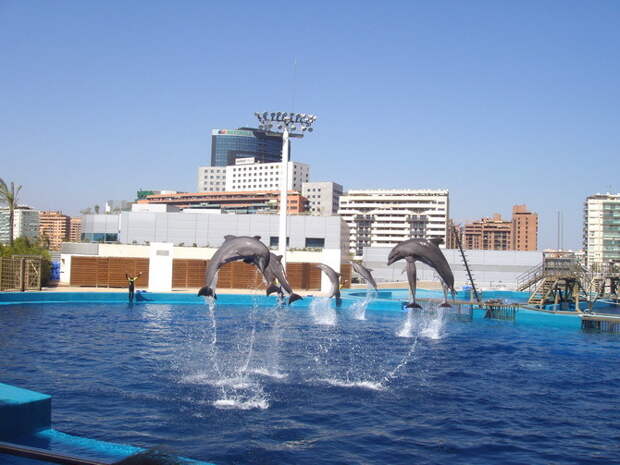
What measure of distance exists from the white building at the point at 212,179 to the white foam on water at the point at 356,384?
173 meters

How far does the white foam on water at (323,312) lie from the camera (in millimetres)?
26625

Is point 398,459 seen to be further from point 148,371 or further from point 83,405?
point 148,371

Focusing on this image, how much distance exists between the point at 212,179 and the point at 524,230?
97.6m

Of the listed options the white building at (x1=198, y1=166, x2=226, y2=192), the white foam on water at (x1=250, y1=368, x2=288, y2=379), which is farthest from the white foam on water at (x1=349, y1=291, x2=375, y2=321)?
the white building at (x1=198, y1=166, x2=226, y2=192)

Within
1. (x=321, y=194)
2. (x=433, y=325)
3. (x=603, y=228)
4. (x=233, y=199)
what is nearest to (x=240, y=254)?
(x=433, y=325)

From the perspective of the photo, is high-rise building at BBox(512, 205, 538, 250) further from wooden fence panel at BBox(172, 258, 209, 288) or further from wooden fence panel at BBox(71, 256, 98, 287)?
wooden fence panel at BBox(71, 256, 98, 287)

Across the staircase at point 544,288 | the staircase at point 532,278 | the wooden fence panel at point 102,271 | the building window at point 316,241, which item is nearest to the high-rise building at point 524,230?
the staircase at point 532,278

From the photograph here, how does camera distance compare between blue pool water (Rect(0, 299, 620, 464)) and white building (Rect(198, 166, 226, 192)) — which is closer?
blue pool water (Rect(0, 299, 620, 464))

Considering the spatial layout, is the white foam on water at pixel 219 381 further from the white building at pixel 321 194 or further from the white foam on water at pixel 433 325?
the white building at pixel 321 194

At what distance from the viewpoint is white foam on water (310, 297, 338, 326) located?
1048 inches

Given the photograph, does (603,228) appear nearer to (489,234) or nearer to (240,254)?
(489,234)

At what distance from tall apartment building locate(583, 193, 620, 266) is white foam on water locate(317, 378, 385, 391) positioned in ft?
422

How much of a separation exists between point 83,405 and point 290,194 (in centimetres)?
11771

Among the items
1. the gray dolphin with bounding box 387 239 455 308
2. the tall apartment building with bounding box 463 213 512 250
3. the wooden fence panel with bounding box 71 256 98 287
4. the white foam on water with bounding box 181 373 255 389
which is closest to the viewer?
the white foam on water with bounding box 181 373 255 389
